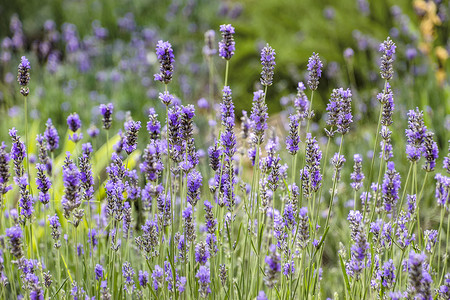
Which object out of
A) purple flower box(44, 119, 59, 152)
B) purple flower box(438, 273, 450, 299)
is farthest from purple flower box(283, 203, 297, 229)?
purple flower box(44, 119, 59, 152)

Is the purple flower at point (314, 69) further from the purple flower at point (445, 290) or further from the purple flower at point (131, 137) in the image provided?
the purple flower at point (445, 290)

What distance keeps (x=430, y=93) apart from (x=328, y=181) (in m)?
1.52

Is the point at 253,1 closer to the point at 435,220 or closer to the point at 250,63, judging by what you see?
the point at 250,63

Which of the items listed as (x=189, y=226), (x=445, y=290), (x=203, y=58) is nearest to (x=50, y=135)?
(x=189, y=226)

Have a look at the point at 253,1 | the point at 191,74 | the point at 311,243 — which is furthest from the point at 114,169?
the point at 253,1

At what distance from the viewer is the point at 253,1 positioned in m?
9.98

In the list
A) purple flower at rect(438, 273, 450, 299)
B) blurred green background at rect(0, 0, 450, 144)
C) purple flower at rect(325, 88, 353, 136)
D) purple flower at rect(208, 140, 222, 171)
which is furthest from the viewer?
blurred green background at rect(0, 0, 450, 144)

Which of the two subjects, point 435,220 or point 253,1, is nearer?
point 435,220

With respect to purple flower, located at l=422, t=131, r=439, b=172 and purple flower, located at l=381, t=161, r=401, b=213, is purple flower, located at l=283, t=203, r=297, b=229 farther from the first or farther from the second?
purple flower, located at l=422, t=131, r=439, b=172

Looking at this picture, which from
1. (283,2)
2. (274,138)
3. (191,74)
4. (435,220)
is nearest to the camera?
(274,138)

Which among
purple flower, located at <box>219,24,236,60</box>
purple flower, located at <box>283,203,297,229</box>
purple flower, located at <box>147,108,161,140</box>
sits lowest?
purple flower, located at <box>283,203,297,229</box>

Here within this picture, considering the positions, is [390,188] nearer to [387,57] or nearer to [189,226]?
[387,57]

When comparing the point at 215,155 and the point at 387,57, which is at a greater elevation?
the point at 387,57

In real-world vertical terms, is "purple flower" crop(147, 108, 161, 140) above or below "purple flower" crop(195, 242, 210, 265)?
above
